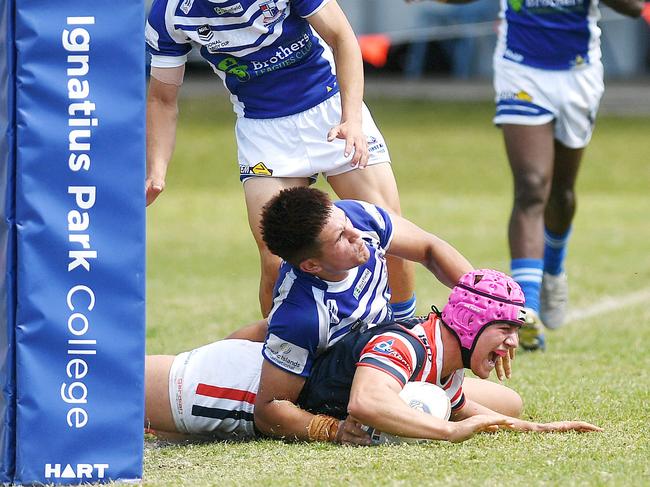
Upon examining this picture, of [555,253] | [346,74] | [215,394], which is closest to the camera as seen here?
[215,394]

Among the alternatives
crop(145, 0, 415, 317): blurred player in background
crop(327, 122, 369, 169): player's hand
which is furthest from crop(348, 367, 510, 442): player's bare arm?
crop(145, 0, 415, 317): blurred player in background

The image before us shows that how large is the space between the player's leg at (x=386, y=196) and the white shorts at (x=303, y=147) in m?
0.04

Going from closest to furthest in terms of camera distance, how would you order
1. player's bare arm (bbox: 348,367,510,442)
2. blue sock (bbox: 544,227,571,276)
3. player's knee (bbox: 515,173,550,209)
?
player's bare arm (bbox: 348,367,510,442)
player's knee (bbox: 515,173,550,209)
blue sock (bbox: 544,227,571,276)

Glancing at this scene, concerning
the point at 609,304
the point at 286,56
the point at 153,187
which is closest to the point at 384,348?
the point at 153,187

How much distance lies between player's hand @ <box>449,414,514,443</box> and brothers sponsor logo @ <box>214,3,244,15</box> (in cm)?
200

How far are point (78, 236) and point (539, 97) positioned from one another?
4115 millimetres

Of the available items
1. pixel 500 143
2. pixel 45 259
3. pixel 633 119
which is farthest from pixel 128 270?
pixel 633 119

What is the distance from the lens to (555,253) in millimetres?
8039

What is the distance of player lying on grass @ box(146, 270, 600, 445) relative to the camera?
435 cm

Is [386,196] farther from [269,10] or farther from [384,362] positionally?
[384,362]

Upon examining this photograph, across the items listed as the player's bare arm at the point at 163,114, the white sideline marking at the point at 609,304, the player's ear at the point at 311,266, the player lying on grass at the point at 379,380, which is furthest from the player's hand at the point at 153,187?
the white sideline marking at the point at 609,304

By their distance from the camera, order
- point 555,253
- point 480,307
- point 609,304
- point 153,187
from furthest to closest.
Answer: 1. point 609,304
2. point 555,253
3. point 153,187
4. point 480,307

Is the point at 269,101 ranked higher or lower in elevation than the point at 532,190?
higher

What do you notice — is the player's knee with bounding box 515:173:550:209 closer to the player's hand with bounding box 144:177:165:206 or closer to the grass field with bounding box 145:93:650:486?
the grass field with bounding box 145:93:650:486
